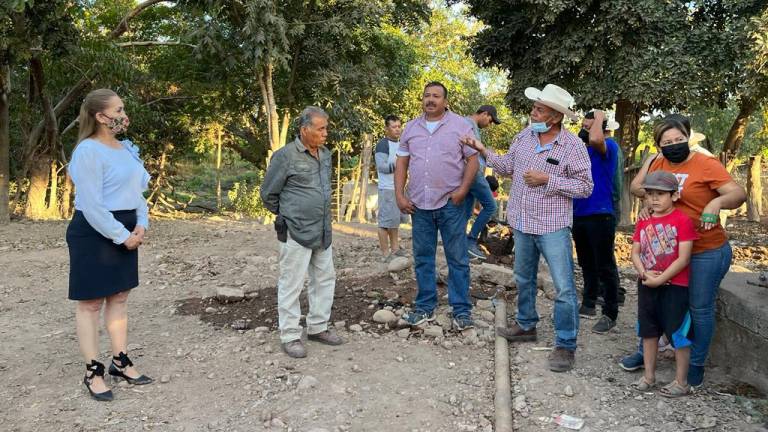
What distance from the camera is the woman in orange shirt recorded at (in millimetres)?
3631

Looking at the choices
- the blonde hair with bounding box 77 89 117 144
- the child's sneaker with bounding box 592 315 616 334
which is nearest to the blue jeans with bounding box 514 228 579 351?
the child's sneaker with bounding box 592 315 616 334

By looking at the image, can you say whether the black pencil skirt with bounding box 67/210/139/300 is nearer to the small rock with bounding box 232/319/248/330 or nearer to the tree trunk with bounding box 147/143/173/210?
the small rock with bounding box 232/319/248/330

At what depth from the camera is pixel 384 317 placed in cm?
509

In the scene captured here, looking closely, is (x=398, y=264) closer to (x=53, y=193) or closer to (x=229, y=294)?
(x=229, y=294)

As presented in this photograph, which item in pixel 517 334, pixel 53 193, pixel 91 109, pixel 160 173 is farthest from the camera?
pixel 160 173

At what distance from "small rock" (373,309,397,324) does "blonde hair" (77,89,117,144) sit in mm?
2664

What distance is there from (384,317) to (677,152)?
103 inches

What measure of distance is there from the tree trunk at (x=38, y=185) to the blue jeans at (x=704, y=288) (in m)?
15.0

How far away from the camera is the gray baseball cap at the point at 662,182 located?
3.59m

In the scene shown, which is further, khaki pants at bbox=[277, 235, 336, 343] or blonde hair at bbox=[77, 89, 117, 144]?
khaki pants at bbox=[277, 235, 336, 343]

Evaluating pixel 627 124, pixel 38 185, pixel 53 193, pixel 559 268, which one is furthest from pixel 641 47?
pixel 53 193

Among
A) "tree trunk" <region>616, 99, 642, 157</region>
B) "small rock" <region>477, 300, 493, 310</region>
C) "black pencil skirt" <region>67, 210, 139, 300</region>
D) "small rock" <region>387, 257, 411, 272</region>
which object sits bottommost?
"small rock" <region>477, 300, 493, 310</region>

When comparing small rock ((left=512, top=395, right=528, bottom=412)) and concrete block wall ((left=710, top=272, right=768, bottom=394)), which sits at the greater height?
concrete block wall ((left=710, top=272, right=768, bottom=394))

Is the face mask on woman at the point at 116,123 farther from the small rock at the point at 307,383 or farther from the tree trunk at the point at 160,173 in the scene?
the tree trunk at the point at 160,173
